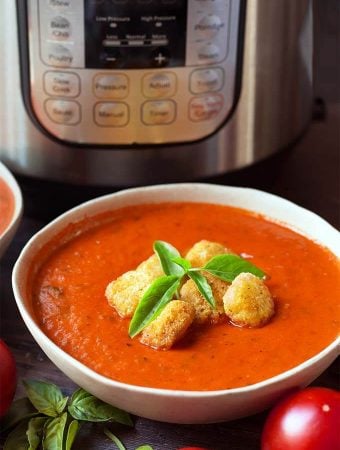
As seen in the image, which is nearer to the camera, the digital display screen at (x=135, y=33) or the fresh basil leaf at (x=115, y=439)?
the fresh basil leaf at (x=115, y=439)

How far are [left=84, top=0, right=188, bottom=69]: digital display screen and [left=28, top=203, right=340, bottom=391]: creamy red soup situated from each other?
19cm

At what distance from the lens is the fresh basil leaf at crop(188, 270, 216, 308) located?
0.92 m

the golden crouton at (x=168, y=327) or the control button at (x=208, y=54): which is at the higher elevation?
the control button at (x=208, y=54)

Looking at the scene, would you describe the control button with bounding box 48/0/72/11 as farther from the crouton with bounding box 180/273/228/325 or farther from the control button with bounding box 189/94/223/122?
the crouton with bounding box 180/273/228/325

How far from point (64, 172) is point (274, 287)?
363 mm

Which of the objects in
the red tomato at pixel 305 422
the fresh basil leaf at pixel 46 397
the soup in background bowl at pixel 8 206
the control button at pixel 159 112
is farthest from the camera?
the control button at pixel 159 112

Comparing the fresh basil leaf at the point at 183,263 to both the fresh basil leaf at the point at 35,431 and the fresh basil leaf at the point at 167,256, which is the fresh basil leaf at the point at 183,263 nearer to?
the fresh basil leaf at the point at 167,256

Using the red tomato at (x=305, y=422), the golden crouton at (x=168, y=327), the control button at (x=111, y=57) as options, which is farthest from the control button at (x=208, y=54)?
the red tomato at (x=305, y=422)

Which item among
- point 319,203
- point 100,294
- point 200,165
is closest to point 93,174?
point 200,165

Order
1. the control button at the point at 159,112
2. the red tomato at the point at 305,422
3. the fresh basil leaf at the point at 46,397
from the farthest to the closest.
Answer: the control button at the point at 159,112 → the fresh basil leaf at the point at 46,397 → the red tomato at the point at 305,422

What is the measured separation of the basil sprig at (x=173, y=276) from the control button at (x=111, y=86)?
0.23m

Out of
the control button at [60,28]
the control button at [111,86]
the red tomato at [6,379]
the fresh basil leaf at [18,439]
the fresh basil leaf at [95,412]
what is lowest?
the fresh basil leaf at [18,439]

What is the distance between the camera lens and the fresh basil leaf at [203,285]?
924 millimetres

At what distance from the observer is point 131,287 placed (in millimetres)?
949
